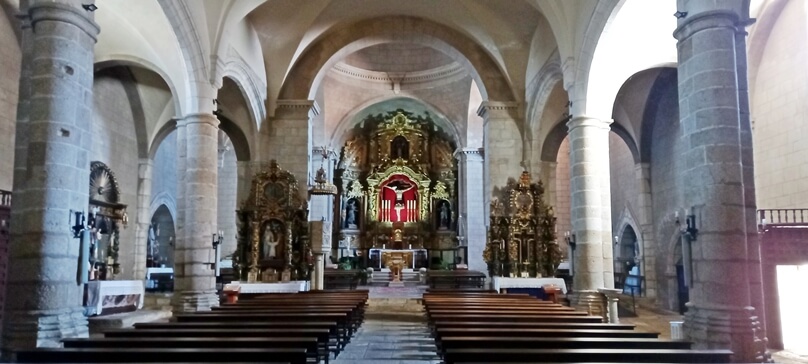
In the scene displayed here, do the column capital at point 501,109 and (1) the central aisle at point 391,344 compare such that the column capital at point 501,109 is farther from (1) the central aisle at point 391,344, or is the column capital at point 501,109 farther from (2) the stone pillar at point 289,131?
(1) the central aisle at point 391,344

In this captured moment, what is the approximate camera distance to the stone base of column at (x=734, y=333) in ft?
19.4

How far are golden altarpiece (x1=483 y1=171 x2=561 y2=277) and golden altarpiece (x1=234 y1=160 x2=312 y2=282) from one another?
5.01 m

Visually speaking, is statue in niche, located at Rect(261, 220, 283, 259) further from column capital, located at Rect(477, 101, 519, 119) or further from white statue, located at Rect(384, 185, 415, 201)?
white statue, located at Rect(384, 185, 415, 201)

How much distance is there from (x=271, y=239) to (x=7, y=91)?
21.5 feet

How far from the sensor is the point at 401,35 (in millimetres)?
17781

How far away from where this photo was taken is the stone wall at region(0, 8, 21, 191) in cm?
1201

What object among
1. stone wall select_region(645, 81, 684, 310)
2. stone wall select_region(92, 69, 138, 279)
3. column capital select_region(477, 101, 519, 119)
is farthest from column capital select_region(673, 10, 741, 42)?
stone wall select_region(92, 69, 138, 279)

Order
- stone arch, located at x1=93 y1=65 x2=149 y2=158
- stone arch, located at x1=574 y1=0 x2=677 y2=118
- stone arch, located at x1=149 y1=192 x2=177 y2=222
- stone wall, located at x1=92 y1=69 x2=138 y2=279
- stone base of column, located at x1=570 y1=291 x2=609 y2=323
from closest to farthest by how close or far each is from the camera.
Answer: stone arch, located at x1=574 y1=0 x2=677 y2=118 → stone base of column, located at x1=570 y1=291 x2=609 y2=323 → stone wall, located at x1=92 y1=69 x2=138 y2=279 → stone arch, located at x1=93 y1=65 x2=149 y2=158 → stone arch, located at x1=149 y1=192 x2=177 y2=222

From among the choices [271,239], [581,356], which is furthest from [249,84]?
[581,356]

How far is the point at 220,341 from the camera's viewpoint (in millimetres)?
4777

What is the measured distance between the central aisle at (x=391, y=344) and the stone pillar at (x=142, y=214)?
9.16m

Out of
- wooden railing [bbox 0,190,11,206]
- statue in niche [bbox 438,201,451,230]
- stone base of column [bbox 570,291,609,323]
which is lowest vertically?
stone base of column [bbox 570,291,609,323]

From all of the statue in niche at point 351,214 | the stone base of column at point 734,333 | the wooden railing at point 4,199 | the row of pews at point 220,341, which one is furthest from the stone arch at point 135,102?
the stone base of column at point 734,333

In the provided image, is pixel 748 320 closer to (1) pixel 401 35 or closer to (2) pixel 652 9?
(2) pixel 652 9
